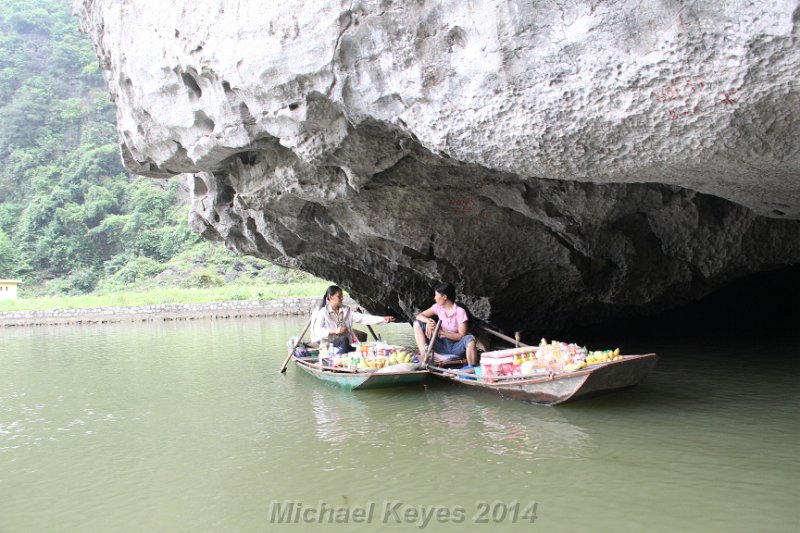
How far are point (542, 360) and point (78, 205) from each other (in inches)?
1609

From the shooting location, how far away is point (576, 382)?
16.9 feet

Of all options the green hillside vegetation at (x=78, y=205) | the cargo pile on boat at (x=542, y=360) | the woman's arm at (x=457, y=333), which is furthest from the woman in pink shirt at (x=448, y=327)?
the green hillside vegetation at (x=78, y=205)

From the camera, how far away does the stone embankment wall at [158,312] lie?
22844 mm

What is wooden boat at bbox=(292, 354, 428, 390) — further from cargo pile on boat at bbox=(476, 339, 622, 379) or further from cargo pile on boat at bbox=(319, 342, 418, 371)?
cargo pile on boat at bbox=(476, 339, 622, 379)

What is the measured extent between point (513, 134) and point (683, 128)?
1112 mm

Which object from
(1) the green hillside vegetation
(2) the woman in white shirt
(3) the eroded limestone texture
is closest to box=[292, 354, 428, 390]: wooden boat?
(2) the woman in white shirt

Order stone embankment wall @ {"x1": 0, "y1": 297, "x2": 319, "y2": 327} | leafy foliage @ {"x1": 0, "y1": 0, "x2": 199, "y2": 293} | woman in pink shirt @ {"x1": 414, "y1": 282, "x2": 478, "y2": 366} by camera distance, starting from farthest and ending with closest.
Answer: leafy foliage @ {"x1": 0, "y1": 0, "x2": 199, "y2": 293}, stone embankment wall @ {"x1": 0, "y1": 297, "x2": 319, "y2": 327}, woman in pink shirt @ {"x1": 414, "y1": 282, "x2": 478, "y2": 366}

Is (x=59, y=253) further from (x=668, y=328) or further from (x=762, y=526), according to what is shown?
(x=762, y=526)

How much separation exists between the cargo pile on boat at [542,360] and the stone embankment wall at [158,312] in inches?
Result: 673

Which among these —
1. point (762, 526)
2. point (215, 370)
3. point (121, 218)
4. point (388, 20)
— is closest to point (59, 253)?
point (121, 218)

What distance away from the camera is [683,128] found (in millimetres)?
3797

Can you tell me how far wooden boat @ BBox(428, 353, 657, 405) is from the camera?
16.7ft

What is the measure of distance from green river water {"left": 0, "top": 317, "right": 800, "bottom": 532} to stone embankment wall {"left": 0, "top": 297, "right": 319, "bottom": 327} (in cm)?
1484

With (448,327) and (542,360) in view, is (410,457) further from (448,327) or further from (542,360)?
(448,327)
